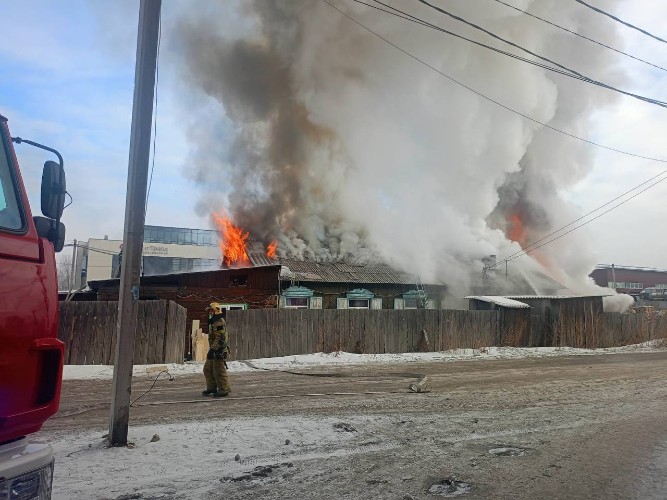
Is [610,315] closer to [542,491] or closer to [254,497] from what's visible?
[542,491]

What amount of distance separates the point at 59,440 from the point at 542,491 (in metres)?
5.09

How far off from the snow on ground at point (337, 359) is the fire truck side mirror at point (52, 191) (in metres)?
9.75

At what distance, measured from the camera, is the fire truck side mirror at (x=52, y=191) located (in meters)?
2.96

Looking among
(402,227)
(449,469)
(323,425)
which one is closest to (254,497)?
(449,469)

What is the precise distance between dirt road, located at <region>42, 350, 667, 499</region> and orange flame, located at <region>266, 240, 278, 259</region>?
15939 mm

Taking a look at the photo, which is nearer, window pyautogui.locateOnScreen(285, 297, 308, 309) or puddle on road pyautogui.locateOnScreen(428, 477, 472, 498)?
puddle on road pyautogui.locateOnScreen(428, 477, 472, 498)

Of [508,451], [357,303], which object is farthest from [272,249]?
[508,451]

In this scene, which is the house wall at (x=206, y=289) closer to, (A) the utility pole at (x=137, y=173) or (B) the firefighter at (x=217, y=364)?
(B) the firefighter at (x=217, y=364)

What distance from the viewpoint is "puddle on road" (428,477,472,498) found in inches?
168

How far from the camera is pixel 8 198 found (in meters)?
2.58

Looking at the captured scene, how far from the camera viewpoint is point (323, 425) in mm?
6477

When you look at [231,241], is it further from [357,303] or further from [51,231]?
[51,231]

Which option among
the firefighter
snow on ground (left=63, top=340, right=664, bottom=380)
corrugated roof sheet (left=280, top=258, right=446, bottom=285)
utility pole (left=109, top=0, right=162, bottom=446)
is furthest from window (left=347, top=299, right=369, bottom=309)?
utility pole (left=109, top=0, right=162, bottom=446)

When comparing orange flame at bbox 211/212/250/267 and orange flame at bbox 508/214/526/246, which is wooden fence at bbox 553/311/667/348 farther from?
orange flame at bbox 211/212/250/267
